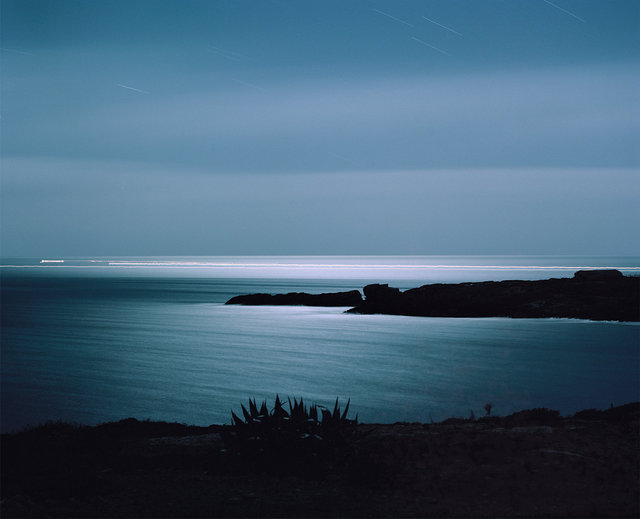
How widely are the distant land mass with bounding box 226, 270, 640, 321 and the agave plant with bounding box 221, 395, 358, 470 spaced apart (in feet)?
139

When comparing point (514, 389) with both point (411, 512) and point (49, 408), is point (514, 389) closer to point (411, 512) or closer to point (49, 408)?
point (49, 408)

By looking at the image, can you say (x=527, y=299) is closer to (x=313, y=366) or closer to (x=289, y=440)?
(x=313, y=366)

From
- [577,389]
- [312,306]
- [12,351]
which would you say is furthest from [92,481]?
[312,306]

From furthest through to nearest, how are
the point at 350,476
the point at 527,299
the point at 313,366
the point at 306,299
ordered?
the point at 306,299
the point at 527,299
the point at 313,366
the point at 350,476

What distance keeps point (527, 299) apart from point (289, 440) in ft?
147

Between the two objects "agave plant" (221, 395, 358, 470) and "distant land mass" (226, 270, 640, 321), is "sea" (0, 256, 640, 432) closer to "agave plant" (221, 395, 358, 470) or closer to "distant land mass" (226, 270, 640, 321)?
"distant land mass" (226, 270, 640, 321)

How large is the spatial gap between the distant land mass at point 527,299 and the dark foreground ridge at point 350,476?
3905cm

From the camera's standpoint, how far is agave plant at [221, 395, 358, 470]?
29.9ft

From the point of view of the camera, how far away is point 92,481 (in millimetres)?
8391

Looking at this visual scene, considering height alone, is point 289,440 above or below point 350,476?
above

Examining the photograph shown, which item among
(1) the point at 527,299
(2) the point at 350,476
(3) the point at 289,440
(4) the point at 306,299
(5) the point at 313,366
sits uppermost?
(1) the point at 527,299

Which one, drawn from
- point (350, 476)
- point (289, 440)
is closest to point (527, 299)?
point (289, 440)

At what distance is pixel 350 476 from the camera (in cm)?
851

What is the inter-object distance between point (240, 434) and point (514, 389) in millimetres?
19955
